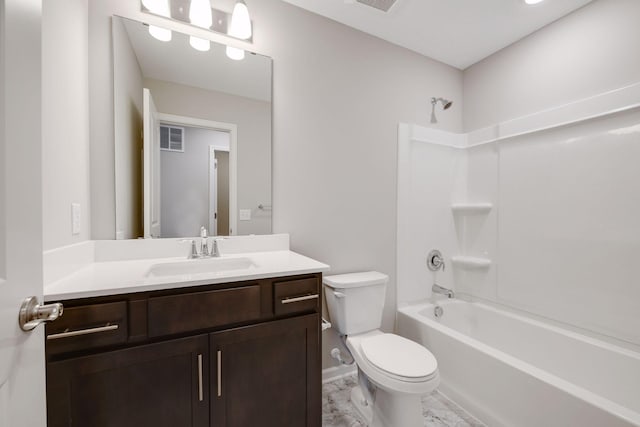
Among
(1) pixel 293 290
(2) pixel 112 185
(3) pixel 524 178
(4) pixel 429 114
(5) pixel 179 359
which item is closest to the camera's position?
(5) pixel 179 359

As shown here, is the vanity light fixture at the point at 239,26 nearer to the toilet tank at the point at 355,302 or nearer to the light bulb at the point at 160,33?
the light bulb at the point at 160,33

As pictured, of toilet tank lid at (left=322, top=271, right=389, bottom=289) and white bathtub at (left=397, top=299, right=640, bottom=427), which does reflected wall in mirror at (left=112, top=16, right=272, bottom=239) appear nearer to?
toilet tank lid at (left=322, top=271, right=389, bottom=289)

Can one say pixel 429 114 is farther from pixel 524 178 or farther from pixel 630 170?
pixel 630 170

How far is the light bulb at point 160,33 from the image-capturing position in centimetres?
144

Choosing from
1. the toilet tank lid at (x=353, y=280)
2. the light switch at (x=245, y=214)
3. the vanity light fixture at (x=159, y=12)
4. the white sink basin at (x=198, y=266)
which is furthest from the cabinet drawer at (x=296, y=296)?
the vanity light fixture at (x=159, y=12)

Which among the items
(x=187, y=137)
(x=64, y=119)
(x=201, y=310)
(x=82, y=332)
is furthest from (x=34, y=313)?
(x=187, y=137)

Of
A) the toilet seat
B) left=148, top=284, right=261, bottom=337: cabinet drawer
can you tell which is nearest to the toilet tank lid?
the toilet seat

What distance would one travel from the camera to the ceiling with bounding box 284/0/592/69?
172 cm

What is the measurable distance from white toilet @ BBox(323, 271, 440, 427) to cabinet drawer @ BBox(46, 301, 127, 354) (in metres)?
1.10

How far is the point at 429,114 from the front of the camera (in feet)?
7.65

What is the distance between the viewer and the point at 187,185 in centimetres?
155

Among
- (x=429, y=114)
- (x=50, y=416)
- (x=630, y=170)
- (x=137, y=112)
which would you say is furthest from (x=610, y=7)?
(x=50, y=416)

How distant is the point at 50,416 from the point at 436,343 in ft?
6.32

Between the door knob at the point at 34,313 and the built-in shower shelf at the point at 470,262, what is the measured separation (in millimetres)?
2553
